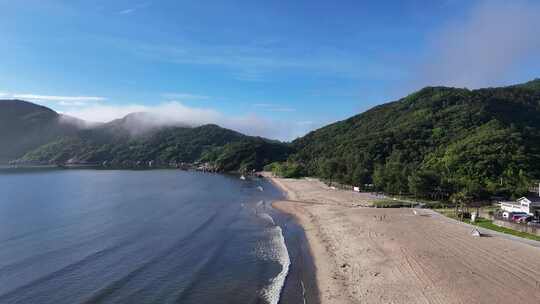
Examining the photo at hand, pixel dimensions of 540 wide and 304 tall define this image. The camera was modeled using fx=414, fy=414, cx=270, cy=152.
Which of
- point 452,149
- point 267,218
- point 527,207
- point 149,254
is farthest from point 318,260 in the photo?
point 452,149

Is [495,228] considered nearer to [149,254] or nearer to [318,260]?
[318,260]

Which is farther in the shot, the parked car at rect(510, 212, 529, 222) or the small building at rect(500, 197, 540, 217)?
the small building at rect(500, 197, 540, 217)

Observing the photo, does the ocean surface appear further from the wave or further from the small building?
the small building

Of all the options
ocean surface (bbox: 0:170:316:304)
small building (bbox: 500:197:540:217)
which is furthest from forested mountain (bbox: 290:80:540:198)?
ocean surface (bbox: 0:170:316:304)

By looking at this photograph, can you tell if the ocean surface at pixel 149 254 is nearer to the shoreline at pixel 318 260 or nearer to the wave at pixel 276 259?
the wave at pixel 276 259

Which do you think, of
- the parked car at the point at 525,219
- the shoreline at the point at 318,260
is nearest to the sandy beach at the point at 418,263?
the shoreline at the point at 318,260

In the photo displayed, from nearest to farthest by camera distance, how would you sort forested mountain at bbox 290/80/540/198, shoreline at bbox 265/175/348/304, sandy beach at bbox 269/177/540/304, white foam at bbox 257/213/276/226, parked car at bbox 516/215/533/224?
sandy beach at bbox 269/177/540/304, shoreline at bbox 265/175/348/304, parked car at bbox 516/215/533/224, white foam at bbox 257/213/276/226, forested mountain at bbox 290/80/540/198

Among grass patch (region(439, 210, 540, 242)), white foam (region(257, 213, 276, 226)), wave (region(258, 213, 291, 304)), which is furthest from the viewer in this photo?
white foam (region(257, 213, 276, 226))

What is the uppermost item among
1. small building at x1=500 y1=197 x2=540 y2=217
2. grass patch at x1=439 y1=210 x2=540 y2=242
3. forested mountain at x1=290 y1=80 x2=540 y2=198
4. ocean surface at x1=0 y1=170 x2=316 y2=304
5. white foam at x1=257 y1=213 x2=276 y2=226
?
forested mountain at x1=290 y1=80 x2=540 y2=198
